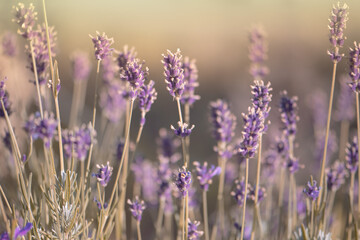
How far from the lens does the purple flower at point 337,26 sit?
107 cm

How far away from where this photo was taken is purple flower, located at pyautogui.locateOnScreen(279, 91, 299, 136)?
1.33m

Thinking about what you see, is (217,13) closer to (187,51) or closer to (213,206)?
(187,51)

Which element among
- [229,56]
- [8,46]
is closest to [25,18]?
[8,46]

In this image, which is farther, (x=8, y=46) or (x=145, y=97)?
(x=8, y=46)

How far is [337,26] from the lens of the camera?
1074 mm

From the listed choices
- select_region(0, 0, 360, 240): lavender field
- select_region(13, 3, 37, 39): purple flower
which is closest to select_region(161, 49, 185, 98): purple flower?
select_region(0, 0, 360, 240): lavender field

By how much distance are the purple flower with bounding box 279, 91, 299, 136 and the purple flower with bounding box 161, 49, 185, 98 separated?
42 centimetres

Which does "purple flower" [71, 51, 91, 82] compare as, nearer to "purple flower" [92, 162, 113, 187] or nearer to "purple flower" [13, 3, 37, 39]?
"purple flower" [13, 3, 37, 39]

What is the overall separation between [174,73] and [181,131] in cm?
15

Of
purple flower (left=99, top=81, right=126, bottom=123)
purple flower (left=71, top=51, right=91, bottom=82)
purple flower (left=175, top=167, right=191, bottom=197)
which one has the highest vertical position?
purple flower (left=71, top=51, right=91, bottom=82)

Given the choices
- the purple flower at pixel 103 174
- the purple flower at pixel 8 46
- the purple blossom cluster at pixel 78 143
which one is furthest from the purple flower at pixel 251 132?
the purple flower at pixel 8 46

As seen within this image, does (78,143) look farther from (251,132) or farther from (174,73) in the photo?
(251,132)

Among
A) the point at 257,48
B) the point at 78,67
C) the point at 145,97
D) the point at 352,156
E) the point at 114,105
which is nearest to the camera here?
the point at 145,97

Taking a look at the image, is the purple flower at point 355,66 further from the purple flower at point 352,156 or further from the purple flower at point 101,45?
the purple flower at point 101,45
